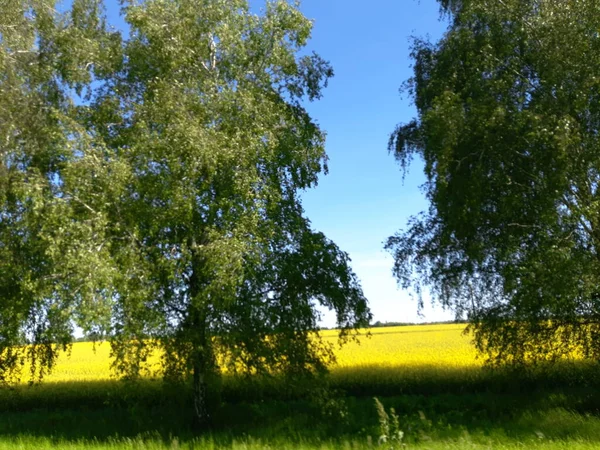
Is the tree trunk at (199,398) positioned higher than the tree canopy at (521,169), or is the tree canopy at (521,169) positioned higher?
the tree canopy at (521,169)

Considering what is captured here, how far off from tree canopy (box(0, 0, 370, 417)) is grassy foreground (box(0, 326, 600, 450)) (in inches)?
66.6

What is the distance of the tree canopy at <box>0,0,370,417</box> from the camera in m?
14.2

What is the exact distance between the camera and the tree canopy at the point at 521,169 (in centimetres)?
1466

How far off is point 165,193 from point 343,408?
8283 millimetres

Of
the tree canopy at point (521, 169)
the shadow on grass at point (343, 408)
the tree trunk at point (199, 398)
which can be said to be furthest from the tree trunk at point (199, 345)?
the tree canopy at point (521, 169)

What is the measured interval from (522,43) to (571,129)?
3424 mm

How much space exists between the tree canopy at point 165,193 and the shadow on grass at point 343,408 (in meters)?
1.59

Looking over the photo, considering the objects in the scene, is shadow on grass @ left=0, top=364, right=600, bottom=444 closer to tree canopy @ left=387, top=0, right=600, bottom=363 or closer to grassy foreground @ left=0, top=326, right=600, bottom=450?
grassy foreground @ left=0, top=326, right=600, bottom=450

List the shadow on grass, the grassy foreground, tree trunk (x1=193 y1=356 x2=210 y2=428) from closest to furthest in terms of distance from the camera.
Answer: the grassy foreground
the shadow on grass
tree trunk (x1=193 y1=356 x2=210 y2=428)

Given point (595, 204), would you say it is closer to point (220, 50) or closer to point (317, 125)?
point (317, 125)

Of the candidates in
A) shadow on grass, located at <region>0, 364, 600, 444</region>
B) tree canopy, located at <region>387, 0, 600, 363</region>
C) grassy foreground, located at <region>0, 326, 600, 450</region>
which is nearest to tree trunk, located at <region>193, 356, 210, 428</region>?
shadow on grass, located at <region>0, 364, 600, 444</region>

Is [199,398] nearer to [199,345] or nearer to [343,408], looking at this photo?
[199,345]

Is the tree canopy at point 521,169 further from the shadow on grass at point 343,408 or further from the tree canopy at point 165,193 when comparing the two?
the tree canopy at point 165,193

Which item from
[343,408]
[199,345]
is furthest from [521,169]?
[199,345]
